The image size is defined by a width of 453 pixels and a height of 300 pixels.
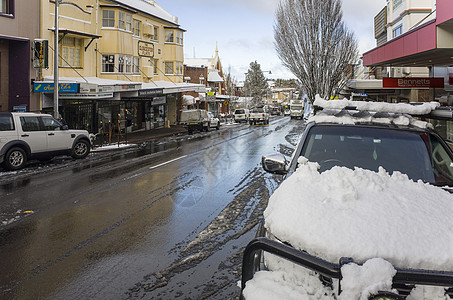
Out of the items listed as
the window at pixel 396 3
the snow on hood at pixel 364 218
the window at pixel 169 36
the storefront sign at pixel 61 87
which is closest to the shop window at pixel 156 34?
the window at pixel 169 36

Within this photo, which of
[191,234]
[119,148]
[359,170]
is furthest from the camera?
[119,148]

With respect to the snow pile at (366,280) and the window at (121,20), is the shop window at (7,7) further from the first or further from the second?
the snow pile at (366,280)

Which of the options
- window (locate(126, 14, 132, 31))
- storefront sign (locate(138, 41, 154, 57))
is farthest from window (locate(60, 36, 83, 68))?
storefront sign (locate(138, 41, 154, 57))

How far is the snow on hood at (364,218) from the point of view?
8.05 ft

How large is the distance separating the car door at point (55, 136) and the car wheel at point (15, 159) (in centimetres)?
127

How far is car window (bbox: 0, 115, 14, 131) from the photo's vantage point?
14.0 metres

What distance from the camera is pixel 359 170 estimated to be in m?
3.41

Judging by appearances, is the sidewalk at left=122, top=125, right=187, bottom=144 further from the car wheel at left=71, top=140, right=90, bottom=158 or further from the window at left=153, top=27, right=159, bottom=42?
the window at left=153, top=27, right=159, bottom=42

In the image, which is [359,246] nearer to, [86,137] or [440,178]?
[440,178]

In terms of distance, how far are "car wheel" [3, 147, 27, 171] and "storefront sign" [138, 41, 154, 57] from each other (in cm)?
2171

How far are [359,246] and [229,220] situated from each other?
506 cm

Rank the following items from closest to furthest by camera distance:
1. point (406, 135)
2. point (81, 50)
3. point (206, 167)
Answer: point (406, 135)
point (206, 167)
point (81, 50)

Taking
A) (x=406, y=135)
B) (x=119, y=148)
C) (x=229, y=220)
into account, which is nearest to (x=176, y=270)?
(x=229, y=220)

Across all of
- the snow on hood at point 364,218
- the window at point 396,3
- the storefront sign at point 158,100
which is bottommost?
the snow on hood at point 364,218
